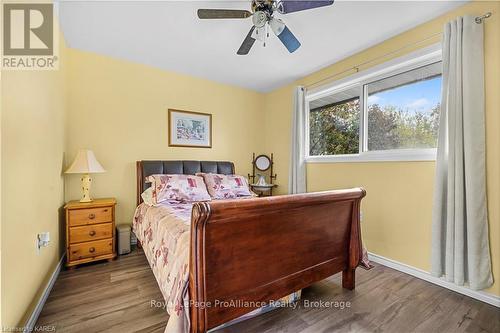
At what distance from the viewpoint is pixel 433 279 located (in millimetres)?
2145

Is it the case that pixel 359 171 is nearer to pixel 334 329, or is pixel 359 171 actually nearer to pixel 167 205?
pixel 334 329

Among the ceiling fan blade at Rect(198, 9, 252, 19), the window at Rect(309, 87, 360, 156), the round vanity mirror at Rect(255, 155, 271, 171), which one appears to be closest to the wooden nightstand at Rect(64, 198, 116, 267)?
the ceiling fan blade at Rect(198, 9, 252, 19)

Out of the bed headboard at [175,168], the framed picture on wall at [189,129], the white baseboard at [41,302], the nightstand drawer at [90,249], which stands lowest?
the white baseboard at [41,302]

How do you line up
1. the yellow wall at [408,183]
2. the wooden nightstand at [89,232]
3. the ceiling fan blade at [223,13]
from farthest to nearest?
the wooden nightstand at [89,232] < the yellow wall at [408,183] < the ceiling fan blade at [223,13]

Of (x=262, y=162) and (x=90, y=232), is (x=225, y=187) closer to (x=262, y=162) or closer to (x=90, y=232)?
(x=262, y=162)

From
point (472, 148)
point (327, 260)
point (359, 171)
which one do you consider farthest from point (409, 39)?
point (327, 260)

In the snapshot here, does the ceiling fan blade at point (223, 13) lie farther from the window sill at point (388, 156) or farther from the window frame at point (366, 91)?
the window sill at point (388, 156)

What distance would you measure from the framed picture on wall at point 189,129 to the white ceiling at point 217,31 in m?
0.69

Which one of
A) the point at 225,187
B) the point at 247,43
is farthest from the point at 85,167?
the point at 247,43

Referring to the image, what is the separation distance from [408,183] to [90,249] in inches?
136

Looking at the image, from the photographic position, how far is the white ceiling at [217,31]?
2.02 metres

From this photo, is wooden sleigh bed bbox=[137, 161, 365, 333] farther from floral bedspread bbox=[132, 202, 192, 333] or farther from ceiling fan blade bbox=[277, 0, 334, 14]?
ceiling fan blade bbox=[277, 0, 334, 14]

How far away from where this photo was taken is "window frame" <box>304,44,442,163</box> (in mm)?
2230

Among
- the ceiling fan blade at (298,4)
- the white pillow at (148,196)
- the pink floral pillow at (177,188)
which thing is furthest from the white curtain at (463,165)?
the white pillow at (148,196)
